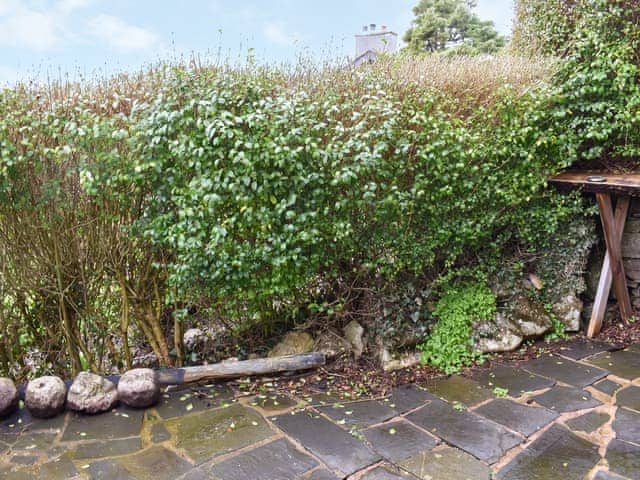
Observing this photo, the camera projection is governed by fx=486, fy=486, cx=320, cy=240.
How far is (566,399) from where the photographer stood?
127 inches

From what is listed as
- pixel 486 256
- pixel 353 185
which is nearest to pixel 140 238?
pixel 353 185

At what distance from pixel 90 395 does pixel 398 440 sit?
1946 mm

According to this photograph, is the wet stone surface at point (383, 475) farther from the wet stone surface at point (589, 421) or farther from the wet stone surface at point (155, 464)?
the wet stone surface at point (589, 421)

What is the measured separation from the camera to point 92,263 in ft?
11.7

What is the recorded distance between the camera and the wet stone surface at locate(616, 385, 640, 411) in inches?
123

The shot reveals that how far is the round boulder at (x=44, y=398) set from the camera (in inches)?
118

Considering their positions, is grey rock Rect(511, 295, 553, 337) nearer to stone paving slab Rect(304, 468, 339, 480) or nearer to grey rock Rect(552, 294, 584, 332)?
grey rock Rect(552, 294, 584, 332)

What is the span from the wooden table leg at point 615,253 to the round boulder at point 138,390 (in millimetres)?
3897

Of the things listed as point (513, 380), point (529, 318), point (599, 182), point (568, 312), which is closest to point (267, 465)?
point (513, 380)

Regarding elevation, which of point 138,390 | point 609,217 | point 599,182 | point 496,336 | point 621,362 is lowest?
point 621,362

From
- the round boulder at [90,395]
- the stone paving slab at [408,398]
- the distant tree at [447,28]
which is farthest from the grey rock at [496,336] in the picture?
the distant tree at [447,28]

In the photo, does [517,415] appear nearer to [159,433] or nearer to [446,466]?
[446,466]

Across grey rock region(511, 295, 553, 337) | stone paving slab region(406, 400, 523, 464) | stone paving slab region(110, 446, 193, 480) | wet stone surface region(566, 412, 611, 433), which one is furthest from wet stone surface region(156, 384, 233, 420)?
grey rock region(511, 295, 553, 337)

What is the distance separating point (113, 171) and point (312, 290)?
1.70m
